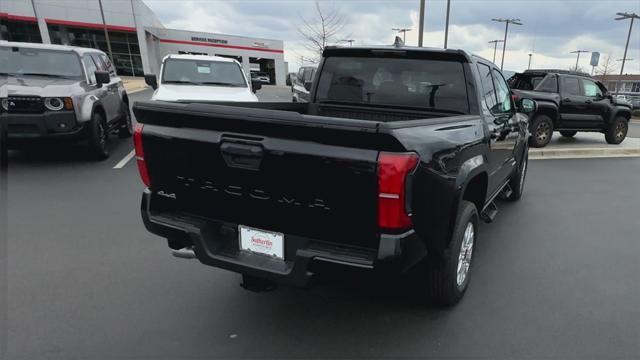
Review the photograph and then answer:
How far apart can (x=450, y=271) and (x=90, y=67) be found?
25.4ft

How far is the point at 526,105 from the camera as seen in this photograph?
16.5 ft

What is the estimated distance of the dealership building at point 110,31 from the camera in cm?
3666

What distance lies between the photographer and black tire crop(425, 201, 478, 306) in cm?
273

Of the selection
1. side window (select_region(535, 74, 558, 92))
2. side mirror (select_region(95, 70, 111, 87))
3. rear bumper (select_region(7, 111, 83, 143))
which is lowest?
rear bumper (select_region(7, 111, 83, 143))

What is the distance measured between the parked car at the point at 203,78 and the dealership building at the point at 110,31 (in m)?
32.1

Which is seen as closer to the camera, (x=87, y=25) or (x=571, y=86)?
(x=571, y=86)

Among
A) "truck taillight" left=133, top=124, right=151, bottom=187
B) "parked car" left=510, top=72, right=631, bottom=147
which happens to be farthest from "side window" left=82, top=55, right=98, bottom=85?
"parked car" left=510, top=72, right=631, bottom=147

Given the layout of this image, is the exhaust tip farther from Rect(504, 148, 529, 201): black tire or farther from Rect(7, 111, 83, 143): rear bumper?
Rect(7, 111, 83, 143): rear bumper

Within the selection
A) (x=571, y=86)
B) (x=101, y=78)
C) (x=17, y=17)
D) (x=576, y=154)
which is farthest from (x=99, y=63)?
(x=17, y=17)

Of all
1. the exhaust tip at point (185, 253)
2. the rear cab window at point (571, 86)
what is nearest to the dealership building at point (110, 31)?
the rear cab window at point (571, 86)

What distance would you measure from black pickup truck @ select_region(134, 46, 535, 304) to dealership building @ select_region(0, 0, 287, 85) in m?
39.2

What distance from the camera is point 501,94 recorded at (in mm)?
4469

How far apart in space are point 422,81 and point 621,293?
245cm

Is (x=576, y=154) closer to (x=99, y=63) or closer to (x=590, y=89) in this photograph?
(x=590, y=89)
